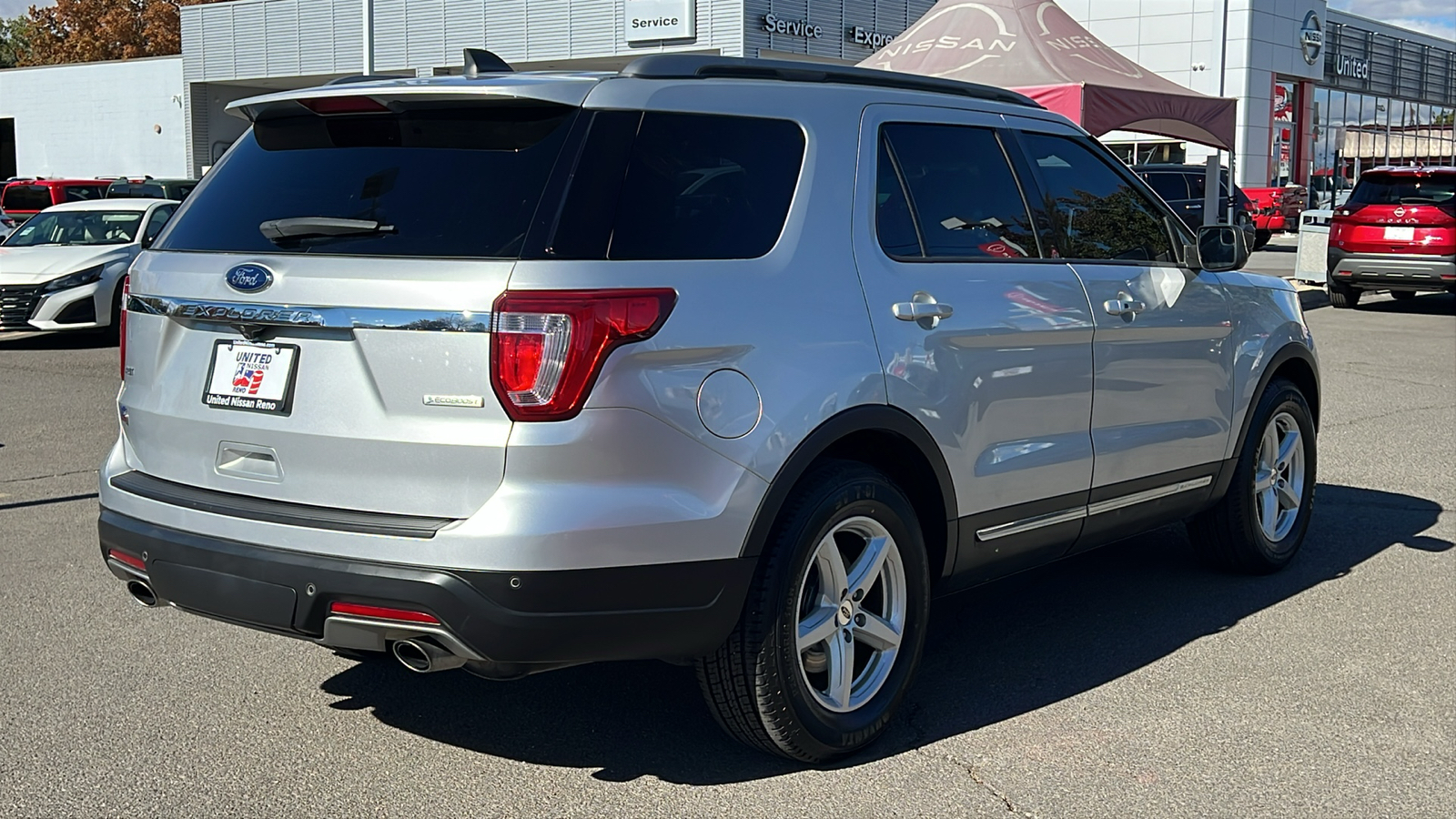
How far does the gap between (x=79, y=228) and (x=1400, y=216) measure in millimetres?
15837

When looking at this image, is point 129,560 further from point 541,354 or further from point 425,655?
point 541,354

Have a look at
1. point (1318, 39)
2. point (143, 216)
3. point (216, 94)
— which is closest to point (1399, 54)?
point (1318, 39)

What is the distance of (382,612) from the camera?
3529 mm

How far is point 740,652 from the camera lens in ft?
12.7

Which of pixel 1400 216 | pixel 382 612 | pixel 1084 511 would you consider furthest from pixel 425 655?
pixel 1400 216

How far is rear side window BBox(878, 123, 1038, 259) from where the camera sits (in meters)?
4.45

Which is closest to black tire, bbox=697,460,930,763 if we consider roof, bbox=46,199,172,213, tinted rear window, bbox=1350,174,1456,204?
roof, bbox=46,199,172,213

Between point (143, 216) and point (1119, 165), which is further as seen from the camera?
point (143, 216)

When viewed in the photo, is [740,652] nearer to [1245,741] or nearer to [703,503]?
[703,503]

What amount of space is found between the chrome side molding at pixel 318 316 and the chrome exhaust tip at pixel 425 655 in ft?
2.43

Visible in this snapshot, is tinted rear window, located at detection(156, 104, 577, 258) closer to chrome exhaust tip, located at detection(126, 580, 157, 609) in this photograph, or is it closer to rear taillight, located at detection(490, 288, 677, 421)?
rear taillight, located at detection(490, 288, 677, 421)

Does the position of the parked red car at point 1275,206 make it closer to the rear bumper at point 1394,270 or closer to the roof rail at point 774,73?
the rear bumper at point 1394,270

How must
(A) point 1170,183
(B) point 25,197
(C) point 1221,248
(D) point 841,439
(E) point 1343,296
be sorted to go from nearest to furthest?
(D) point 841,439 → (C) point 1221,248 → (E) point 1343,296 → (B) point 25,197 → (A) point 1170,183

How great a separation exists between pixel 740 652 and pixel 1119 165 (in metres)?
2.64
